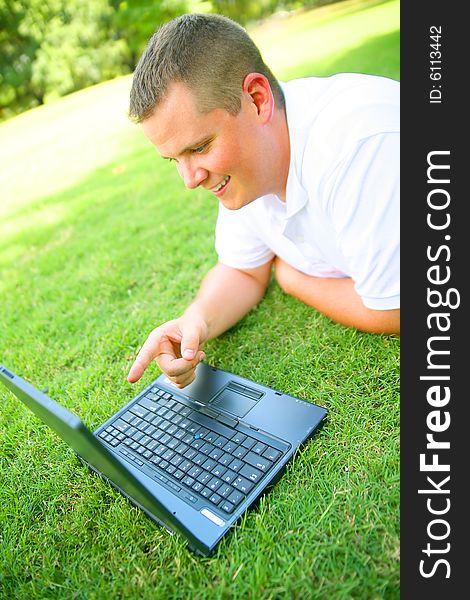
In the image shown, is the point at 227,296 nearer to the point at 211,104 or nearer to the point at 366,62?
the point at 211,104

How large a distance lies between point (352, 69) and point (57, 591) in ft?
23.8

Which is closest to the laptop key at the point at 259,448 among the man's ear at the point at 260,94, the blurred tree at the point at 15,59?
the man's ear at the point at 260,94

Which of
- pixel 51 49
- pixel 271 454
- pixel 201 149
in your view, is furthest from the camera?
pixel 51 49

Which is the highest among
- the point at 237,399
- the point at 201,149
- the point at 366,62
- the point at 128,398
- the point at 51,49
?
the point at 201,149

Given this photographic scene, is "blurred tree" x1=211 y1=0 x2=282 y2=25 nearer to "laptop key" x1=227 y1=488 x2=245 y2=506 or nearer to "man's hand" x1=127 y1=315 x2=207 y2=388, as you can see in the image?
"man's hand" x1=127 y1=315 x2=207 y2=388

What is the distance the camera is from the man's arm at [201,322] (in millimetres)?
1608

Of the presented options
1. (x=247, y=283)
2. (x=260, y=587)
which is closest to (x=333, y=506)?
(x=260, y=587)

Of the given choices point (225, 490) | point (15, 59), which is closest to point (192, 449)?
point (225, 490)

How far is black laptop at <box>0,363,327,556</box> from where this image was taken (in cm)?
115

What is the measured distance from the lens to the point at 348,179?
1.40m

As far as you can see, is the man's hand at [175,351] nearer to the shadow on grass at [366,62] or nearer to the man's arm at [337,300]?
the man's arm at [337,300]

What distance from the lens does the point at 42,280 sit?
3.24m

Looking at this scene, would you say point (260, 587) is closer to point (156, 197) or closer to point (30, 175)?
point (156, 197)

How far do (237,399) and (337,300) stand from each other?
0.59 metres
